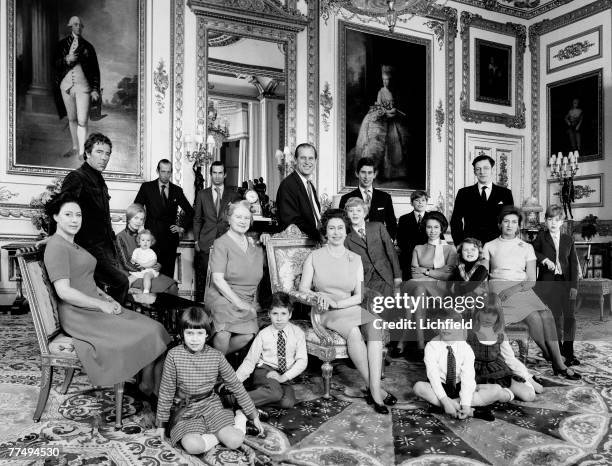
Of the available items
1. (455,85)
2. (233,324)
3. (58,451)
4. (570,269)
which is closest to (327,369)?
(233,324)

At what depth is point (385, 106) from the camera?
8719 mm

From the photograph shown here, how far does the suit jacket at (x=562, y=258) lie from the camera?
4.52m

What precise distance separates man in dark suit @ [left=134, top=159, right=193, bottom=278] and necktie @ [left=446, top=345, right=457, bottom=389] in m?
4.20

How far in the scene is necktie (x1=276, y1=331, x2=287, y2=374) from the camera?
3426 mm

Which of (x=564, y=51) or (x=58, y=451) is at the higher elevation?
(x=564, y=51)

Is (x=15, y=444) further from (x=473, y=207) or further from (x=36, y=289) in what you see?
(x=473, y=207)

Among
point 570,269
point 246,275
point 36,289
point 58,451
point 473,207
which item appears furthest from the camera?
point 473,207

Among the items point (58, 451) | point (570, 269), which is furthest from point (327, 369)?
point (570, 269)

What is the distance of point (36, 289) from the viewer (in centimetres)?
301

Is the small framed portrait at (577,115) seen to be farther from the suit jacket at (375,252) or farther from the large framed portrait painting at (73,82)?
the large framed portrait painting at (73,82)

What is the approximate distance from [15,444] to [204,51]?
5.94m

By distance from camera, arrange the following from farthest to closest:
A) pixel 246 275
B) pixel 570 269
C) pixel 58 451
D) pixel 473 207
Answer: pixel 473 207 → pixel 570 269 → pixel 246 275 → pixel 58 451

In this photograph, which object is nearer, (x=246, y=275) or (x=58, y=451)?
(x=58, y=451)

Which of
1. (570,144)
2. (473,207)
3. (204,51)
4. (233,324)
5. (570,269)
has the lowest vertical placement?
(233,324)
